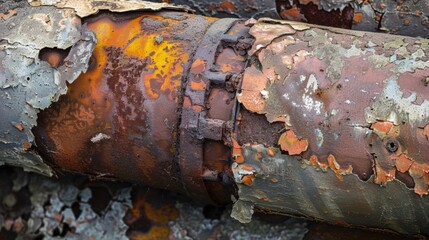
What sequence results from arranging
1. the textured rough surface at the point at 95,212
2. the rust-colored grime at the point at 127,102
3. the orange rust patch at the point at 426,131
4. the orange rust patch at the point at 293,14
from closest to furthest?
the orange rust patch at the point at 426,131 → the rust-colored grime at the point at 127,102 → the orange rust patch at the point at 293,14 → the textured rough surface at the point at 95,212

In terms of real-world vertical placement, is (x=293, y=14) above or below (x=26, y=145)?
above

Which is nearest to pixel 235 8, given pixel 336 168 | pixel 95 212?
pixel 336 168

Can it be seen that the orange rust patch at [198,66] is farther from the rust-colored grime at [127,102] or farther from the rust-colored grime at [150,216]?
the rust-colored grime at [150,216]

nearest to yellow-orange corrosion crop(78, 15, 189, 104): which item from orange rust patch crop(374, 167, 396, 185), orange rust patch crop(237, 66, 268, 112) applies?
orange rust patch crop(237, 66, 268, 112)

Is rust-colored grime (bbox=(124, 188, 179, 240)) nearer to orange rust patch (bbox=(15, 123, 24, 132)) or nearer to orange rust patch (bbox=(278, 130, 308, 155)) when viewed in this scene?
orange rust patch (bbox=(15, 123, 24, 132))

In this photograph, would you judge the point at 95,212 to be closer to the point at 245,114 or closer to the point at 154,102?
the point at 154,102

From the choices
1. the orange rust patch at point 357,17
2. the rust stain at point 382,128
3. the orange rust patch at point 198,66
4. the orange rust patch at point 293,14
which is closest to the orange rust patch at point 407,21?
the orange rust patch at point 357,17

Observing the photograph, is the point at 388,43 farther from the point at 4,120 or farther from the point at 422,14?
the point at 4,120
